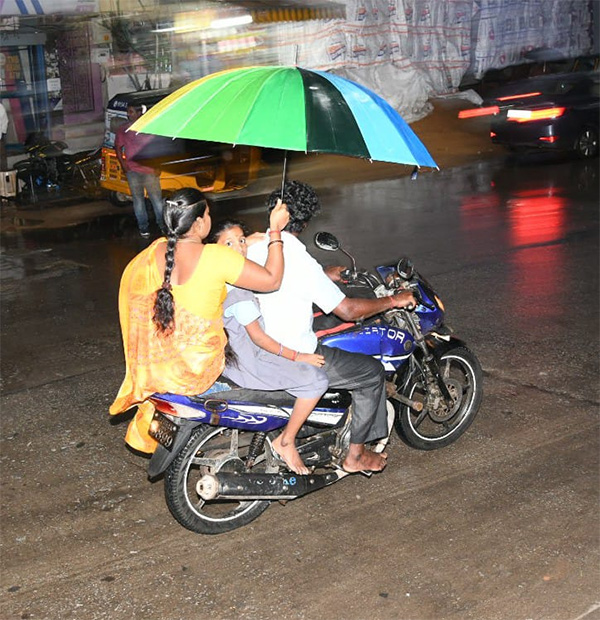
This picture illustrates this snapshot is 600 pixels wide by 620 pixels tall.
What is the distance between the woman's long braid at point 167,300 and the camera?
4090 mm

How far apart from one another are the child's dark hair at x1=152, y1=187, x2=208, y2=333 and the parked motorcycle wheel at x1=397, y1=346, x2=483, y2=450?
1.76 meters

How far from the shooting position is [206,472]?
456 centimetres

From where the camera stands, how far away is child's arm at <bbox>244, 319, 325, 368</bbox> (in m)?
4.38

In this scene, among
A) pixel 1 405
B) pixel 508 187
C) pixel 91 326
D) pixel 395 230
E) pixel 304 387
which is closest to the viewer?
pixel 304 387

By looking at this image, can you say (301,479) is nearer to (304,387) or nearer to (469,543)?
(304,387)

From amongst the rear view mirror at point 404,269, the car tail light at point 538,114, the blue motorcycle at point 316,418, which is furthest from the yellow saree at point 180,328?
the car tail light at point 538,114

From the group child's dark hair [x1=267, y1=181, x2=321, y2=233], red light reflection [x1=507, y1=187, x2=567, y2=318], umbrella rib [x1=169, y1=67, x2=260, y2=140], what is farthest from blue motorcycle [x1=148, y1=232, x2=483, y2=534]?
red light reflection [x1=507, y1=187, x2=567, y2=318]

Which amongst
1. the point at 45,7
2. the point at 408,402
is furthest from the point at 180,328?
the point at 45,7

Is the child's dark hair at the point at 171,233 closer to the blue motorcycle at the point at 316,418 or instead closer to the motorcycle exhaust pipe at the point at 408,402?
the blue motorcycle at the point at 316,418

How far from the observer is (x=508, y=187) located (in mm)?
14039

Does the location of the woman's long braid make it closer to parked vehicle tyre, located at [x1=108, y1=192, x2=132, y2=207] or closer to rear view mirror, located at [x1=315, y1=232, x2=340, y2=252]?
rear view mirror, located at [x1=315, y1=232, x2=340, y2=252]

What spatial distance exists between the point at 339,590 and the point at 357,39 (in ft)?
57.7

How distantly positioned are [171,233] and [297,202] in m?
0.66

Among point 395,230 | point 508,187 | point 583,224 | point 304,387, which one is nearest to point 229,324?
point 304,387
